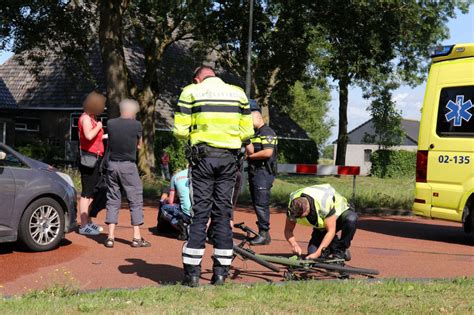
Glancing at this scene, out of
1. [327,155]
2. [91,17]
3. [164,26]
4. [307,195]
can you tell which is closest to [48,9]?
[91,17]

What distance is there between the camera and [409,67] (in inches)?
1293

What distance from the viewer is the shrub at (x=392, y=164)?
4784 centimetres

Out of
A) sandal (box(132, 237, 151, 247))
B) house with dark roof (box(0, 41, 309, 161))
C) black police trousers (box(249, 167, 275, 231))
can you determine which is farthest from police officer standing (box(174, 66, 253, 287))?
house with dark roof (box(0, 41, 309, 161))

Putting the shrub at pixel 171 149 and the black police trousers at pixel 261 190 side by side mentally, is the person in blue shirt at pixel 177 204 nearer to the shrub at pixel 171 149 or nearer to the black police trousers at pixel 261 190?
the black police trousers at pixel 261 190

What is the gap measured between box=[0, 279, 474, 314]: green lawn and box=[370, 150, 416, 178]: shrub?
138 ft

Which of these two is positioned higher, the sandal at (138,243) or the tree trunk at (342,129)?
the tree trunk at (342,129)

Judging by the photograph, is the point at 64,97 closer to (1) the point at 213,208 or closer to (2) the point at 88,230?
(2) the point at 88,230

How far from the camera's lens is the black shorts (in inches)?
376

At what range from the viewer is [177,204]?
394 inches

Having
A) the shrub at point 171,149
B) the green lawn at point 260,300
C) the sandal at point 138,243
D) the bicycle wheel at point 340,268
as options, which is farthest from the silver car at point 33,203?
the shrub at point 171,149

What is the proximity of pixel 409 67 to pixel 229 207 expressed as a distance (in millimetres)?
28246

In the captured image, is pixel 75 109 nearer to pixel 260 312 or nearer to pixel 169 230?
pixel 169 230

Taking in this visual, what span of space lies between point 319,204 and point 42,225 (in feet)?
11.3

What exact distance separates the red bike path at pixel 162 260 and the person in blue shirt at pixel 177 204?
0.24m
